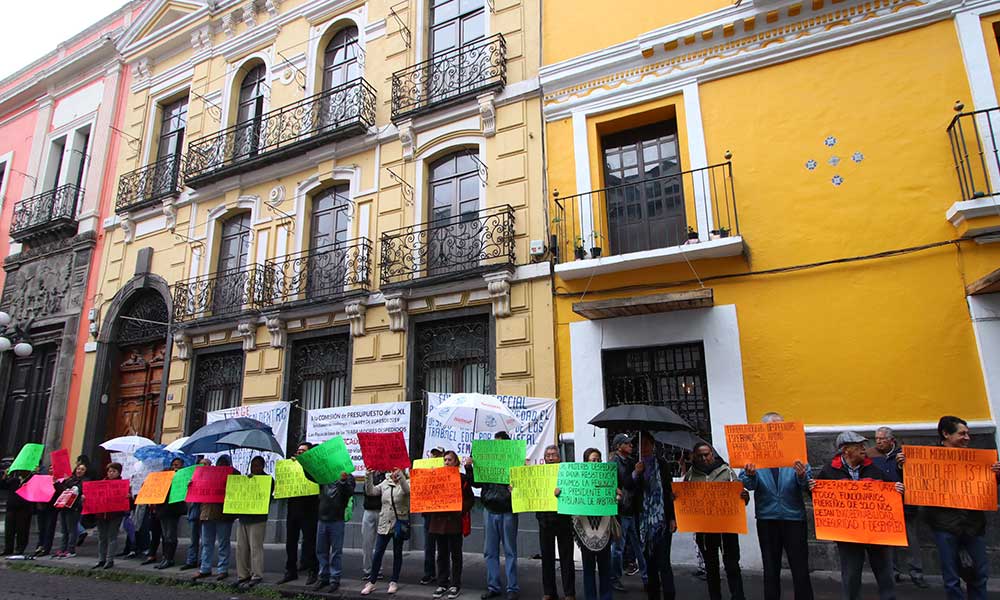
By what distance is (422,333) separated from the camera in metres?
11.7

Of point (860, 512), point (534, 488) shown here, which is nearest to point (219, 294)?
point (534, 488)

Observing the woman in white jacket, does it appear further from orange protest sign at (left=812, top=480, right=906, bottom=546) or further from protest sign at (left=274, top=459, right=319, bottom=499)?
orange protest sign at (left=812, top=480, right=906, bottom=546)

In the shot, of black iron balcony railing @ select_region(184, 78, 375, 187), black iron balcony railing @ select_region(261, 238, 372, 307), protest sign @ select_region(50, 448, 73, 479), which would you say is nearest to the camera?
protest sign @ select_region(50, 448, 73, 479)

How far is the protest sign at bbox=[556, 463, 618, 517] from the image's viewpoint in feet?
20.5

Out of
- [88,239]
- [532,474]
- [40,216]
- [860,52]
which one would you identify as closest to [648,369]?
[532,474]

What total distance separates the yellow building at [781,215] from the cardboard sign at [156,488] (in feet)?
21.7

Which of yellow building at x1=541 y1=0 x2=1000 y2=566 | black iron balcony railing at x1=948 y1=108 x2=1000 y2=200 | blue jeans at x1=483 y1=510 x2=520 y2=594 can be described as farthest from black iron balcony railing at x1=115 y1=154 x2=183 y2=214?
black iron balcony railing at x1=948 y1=108 x2=1000 y2=200

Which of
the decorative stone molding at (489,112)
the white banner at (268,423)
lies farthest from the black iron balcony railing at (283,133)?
the white banner at (268,423)

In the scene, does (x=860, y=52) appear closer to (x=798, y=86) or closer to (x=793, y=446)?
(x=798, y=86)

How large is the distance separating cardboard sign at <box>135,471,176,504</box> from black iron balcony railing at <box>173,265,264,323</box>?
4.58 metres

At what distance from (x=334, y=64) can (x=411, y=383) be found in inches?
337

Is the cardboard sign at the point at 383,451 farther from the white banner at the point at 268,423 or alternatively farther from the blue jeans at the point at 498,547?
the white banner at the point at 268,423

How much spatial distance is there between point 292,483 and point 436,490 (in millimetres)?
2275

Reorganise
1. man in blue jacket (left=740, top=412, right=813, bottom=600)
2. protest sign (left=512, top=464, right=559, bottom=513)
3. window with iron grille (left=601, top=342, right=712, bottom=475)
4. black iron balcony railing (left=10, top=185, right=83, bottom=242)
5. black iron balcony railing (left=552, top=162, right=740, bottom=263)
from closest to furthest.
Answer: man in blue jacket (left=740, top=412, right=813, bottom=600)
protest sign (left=512, top=464, right=559, bottom=513)
window with iron grille (left=601, top=342, right=712, bottom=475)
black iron balcony railing (left=552, top=162, right=740, bottom=263)
black iron balcony railing (left=10, top=185, right=83, bottom=242)
